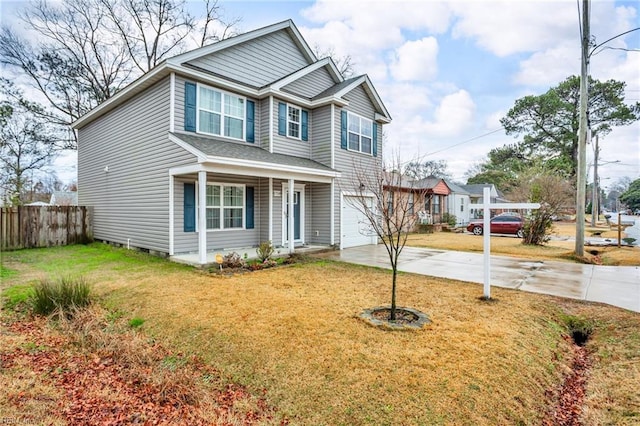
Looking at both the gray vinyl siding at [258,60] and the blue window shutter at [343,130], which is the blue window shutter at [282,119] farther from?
the blue window shutter at [343,130]

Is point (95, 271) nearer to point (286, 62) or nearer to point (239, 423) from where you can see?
point (239, 423)

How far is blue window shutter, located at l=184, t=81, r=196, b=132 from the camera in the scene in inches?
395

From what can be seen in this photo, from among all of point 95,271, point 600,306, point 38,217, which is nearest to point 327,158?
point 95,271

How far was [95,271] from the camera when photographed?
8352 millimetres

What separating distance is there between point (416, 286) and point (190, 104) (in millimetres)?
8612

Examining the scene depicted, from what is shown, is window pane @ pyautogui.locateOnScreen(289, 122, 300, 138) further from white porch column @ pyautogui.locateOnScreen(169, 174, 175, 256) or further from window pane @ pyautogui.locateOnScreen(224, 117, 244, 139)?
white porch column @ pyautogui.locateOnScreen(169, 174, 175, 256)

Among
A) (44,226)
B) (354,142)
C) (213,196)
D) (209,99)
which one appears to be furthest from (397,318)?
(44,226)

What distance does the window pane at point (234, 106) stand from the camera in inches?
442

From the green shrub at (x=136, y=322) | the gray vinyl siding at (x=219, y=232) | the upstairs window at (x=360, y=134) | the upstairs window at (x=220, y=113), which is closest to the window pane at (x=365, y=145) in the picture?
the upstairs window at (x=360, y=134)

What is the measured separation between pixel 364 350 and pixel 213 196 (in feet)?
27.5

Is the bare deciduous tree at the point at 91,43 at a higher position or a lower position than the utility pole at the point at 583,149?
higher

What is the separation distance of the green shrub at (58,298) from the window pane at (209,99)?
6.82m

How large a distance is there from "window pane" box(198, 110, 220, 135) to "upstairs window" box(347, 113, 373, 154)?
5.68 m

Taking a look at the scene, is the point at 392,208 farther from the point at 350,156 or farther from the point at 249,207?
the point at 350,156
